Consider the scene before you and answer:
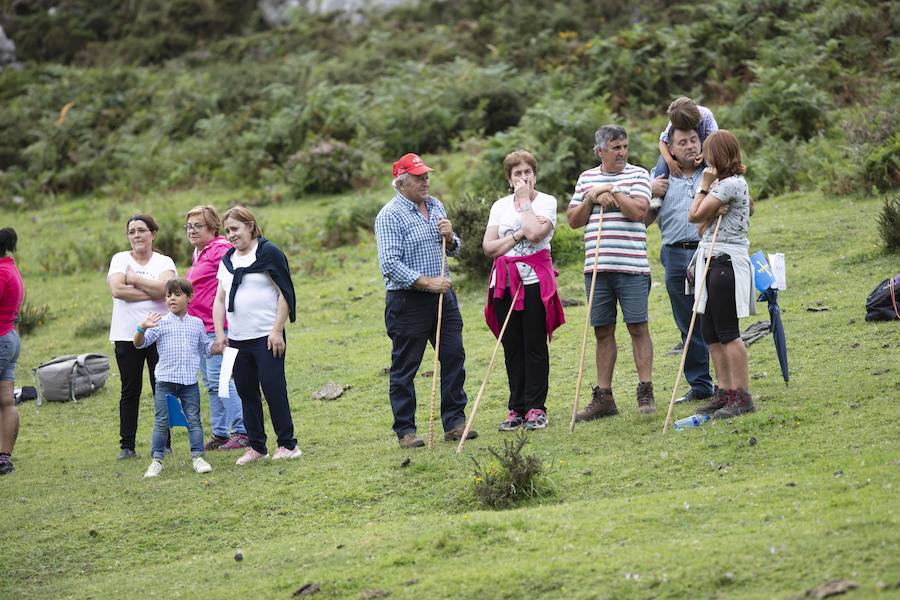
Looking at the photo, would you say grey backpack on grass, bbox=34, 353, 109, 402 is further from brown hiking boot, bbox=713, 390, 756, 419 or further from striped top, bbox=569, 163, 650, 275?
brown hiking boot, bbox=713, 390, 756, 419

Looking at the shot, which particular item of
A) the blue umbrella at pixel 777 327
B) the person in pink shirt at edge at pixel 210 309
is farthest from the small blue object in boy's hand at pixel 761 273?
the person in pink shirt at edge at pixel 210 309

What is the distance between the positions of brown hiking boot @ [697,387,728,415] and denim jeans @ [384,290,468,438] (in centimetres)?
186

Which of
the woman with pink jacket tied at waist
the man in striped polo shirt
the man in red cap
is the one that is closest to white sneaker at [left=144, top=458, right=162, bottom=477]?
the man in red cap

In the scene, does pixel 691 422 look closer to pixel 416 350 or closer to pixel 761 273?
pixel 761 273

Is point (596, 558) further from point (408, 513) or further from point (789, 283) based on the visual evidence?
point (789, 283)

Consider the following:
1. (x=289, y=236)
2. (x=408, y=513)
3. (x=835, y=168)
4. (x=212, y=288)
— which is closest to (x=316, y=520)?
(x=408, y=513)

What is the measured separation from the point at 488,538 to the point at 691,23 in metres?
19.8

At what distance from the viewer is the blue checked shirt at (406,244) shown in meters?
8.48

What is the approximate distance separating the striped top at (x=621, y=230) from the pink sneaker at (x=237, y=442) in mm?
3551

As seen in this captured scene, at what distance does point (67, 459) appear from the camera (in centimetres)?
1029

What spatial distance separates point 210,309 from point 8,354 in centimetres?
174

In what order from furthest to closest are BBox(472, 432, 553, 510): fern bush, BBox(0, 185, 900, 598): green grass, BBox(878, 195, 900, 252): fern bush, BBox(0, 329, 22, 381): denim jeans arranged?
BBox(878, 195, 900, 252): fern bush → BBox(0, 329, 22, 381): denim jeans → BBox(472, 432, 553, 510): fern bush → BBox(0, 185, 900, 598): green grass

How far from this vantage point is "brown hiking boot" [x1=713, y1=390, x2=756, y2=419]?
7.85 meters

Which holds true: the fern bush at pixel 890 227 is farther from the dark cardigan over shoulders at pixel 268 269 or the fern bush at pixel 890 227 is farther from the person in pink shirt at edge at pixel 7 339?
the person in pink shirt at edge at pixel 7 339
